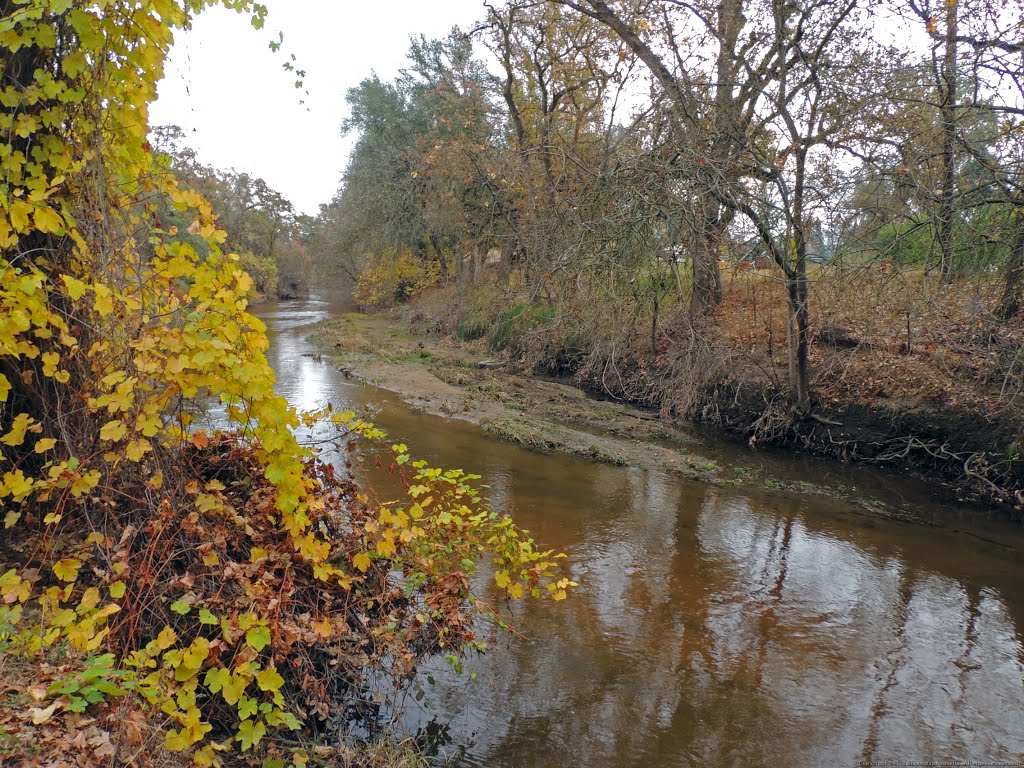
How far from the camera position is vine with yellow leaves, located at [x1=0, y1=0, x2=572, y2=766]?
3037 millimetres

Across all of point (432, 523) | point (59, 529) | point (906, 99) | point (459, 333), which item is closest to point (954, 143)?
point (906, 99)

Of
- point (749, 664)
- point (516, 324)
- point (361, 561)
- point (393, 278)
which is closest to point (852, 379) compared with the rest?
point (749, 664)

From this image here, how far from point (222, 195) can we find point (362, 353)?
2337 centimetres

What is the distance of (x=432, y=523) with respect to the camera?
438cm

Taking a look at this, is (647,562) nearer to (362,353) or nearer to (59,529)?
(59,529)

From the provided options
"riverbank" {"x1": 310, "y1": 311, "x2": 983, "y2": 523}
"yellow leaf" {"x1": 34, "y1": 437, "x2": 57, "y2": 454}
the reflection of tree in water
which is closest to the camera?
"yellow leaf" {"x1": 34, "y1": 437, "x2": 57, "y2": 454}

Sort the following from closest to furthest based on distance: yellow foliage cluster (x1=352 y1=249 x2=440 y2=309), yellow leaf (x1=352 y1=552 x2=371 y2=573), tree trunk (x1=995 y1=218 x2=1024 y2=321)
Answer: yellow leaf (x1=352 y1=552 x2=371 y2=573)
tree trunk (x1=995 y1=218 x2=1024 y2=321)
yellow foliage cluster (x1=352 y1=249 x2=440 y2=309)

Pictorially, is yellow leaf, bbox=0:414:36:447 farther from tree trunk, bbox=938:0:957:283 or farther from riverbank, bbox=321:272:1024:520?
tree trunk, bbox=938:0:957:283

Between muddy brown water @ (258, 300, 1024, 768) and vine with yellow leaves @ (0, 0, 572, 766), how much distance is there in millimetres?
850

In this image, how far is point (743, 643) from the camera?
509 cm

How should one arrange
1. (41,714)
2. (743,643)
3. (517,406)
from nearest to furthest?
(41,714) < (743,643) < (517,406)

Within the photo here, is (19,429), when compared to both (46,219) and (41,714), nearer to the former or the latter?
(46,219)

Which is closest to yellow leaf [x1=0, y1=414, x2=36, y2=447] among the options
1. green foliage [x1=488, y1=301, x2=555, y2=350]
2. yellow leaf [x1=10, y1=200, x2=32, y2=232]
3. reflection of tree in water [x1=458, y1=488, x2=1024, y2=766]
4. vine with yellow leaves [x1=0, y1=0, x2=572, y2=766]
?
vine with yellow leaves [x1=0, y1=0, x2=572, y2=766]

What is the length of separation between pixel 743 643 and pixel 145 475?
4.28 m
